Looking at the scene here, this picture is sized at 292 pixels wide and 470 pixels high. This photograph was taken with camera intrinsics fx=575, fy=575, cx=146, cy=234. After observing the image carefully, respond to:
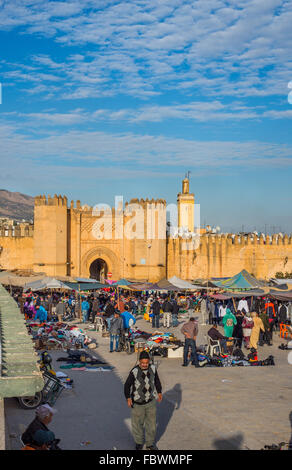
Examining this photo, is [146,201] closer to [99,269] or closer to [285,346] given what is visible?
[99,269]

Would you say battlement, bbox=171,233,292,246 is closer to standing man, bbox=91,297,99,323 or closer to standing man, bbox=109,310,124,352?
standing man, bbox=91,297,99,323

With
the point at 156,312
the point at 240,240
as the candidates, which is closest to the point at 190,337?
the point at 156,312

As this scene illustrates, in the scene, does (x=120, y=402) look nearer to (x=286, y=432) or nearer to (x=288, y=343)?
(x=286, y=432)

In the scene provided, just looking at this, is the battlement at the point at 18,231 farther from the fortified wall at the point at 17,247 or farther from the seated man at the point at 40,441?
the seated man at the point at 40,441

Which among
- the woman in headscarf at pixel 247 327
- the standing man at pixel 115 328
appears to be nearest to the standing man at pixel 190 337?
the standing man at pixel 115 328

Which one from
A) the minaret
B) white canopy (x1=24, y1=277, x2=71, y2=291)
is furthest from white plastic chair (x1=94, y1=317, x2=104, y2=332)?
the minaret

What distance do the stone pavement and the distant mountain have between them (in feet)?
390

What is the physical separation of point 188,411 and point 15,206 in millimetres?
152865

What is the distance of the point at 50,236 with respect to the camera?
31.1 m

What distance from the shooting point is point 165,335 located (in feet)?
43.8

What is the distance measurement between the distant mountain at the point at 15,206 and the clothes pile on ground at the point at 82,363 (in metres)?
117

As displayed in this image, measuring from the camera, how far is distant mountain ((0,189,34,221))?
443ft

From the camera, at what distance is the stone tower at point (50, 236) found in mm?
30938
